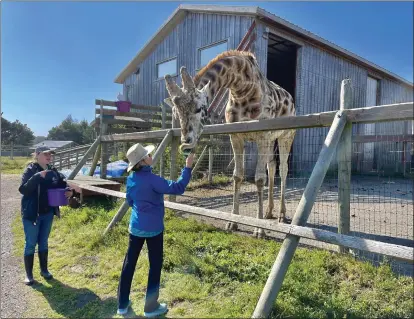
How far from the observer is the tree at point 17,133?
56.0 metres

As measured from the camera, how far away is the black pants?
3.02m

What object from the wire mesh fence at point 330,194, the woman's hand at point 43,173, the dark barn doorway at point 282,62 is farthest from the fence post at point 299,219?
the dark barn doorway at point 282,62

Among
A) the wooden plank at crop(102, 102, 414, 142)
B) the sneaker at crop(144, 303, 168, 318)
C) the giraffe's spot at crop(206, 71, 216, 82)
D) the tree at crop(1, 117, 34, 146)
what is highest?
the tree at crop(1, 117, 34, 146)

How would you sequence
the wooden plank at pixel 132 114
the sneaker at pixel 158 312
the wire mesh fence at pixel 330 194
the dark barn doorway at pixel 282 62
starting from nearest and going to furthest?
the sneaker at pixel 158 312, the wire mesh fence at pixel 330 194, the wooden plank at pixel 132 114, the dark barn doorway at pixel 282 62

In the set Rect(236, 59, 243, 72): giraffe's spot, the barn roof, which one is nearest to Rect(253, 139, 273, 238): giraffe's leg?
Rect(236, 59, 243, 72): giraffe's spot

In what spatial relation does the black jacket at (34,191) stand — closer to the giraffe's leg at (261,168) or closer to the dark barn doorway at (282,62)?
the giraffe's leg at (261,168)

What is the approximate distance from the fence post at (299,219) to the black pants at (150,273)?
102 cm

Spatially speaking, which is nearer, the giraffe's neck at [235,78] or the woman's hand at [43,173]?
the woman's hand at [43,173]

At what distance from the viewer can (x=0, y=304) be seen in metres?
3.47

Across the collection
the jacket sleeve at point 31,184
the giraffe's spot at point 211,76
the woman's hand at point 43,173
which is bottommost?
the jacket sleeve at point 31,184

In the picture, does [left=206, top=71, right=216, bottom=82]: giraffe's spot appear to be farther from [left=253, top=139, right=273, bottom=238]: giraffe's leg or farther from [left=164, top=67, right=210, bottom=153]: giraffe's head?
[left=253, top=139, right=273, bottom=238]: giraffe's leg

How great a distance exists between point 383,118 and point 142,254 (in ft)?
11.1

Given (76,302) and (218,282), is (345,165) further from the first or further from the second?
(76,302)

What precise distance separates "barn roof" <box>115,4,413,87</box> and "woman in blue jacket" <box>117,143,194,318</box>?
9.56 meters
